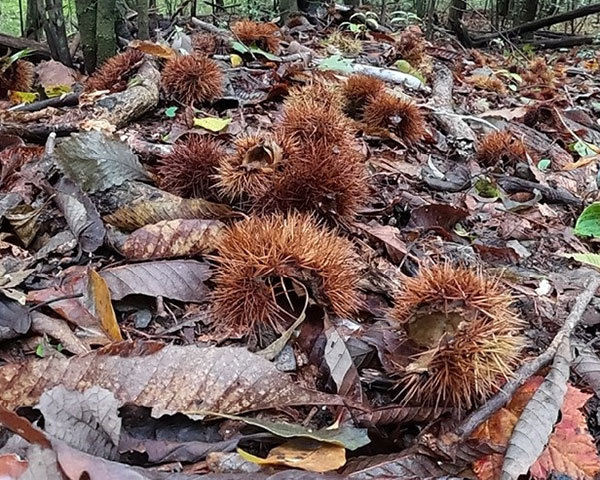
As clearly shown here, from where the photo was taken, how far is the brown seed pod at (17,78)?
2994 millimetres

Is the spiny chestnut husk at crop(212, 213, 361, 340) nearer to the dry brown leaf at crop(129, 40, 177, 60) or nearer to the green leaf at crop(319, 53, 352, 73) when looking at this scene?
the dry brown leaf at crop(129, 40, 177, 60)

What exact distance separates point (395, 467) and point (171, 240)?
786mm

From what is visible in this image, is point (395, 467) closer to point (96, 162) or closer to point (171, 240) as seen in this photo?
point (171, 240)

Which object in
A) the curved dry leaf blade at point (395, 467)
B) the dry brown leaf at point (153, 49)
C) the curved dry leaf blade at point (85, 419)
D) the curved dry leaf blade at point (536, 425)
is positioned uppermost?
the dry brown leaf at point (153, 49)

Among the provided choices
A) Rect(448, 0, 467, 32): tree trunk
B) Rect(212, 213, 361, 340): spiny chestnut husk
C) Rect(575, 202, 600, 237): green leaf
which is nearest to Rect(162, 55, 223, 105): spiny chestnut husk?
Rect(212, 213, 361, 340): spiny chestnut husk

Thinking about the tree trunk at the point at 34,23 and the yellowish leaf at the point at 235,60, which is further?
the tree trunk at the point at 34,23

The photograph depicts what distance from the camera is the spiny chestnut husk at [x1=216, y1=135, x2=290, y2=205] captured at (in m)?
1.58

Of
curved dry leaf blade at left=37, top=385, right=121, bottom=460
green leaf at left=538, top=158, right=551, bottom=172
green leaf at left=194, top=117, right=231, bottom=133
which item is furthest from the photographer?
green leaf at left=538, top=158, right=551, bottom=172

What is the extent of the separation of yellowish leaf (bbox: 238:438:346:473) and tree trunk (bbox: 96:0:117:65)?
2.62 meters

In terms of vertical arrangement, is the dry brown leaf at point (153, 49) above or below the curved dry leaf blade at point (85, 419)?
above

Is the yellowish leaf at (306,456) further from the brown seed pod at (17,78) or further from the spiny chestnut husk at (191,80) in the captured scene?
the brown seed pod at (17,78)

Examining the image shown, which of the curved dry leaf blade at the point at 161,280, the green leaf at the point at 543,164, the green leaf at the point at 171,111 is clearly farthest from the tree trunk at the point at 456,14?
the curved dry leaf blade at the point at 161,280

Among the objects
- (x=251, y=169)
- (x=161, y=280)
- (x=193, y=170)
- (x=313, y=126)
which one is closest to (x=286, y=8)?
(x=313, y=126)

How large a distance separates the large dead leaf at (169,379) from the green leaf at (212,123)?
4.26 ft
